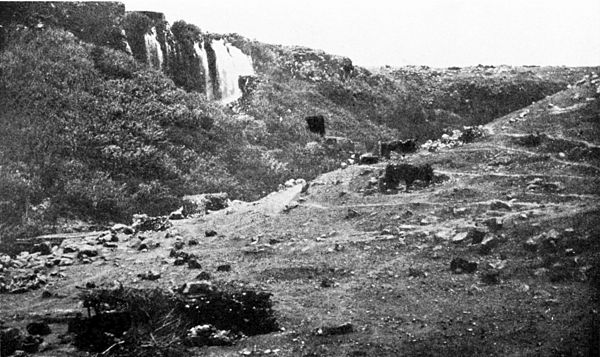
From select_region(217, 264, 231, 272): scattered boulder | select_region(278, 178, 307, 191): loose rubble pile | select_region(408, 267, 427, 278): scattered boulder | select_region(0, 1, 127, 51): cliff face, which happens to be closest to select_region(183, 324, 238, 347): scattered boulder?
select_region(217, 264, 231, 272): scattered boulder

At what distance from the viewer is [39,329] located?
7.50 meters

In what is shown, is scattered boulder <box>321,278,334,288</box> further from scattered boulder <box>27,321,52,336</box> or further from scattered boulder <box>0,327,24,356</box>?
scattered boulder <box>0,327,24,356</box>

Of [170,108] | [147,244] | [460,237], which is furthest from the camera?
[170,108]

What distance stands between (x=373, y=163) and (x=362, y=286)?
7.74 metres

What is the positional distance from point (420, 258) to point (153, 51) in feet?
52.0

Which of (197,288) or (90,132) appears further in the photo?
(90,132)

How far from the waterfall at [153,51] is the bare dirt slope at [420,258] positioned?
378 inches

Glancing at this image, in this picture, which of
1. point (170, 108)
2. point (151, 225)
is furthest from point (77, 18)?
point (151, 225)

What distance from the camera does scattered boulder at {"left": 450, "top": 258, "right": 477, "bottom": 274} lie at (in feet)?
29.0

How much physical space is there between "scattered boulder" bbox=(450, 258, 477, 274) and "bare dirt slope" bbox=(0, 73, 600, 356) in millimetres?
113

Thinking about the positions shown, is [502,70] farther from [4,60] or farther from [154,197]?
[4,60]

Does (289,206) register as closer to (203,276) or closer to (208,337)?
(203,276)

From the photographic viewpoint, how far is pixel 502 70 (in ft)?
90.0

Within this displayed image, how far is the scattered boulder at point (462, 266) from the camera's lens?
8828 mm
